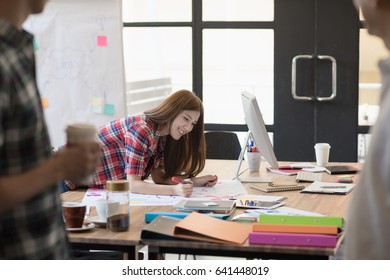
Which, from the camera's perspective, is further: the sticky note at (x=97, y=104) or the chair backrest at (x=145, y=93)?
the chair backrest at (x=145, y=93)

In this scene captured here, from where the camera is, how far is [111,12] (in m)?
5.35

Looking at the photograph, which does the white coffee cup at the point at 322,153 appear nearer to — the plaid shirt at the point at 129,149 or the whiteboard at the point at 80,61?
the plaid shirt at the point at 129,149

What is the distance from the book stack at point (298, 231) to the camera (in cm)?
243

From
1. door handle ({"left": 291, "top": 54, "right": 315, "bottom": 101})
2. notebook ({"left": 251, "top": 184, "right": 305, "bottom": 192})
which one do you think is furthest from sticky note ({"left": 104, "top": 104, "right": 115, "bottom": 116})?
notebook ({"left": 251, "top": 184, "right": 305, "bottom": 192})

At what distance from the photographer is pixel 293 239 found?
8.02 ft

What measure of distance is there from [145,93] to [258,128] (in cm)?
240

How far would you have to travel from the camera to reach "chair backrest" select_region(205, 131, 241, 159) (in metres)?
4.71

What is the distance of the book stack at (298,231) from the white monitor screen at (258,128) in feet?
3.49

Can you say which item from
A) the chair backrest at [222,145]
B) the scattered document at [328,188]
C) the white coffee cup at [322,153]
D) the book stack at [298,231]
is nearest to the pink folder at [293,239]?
the book stack at [298,231]

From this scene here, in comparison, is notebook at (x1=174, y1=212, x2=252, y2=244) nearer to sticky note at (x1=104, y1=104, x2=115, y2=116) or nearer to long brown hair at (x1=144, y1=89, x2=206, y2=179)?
long brown hair at (x1=144, y1=89, x2=206, y2=179)

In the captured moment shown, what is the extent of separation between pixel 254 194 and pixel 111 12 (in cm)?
245

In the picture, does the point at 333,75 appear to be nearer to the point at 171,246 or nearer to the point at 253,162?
the point at 253,162

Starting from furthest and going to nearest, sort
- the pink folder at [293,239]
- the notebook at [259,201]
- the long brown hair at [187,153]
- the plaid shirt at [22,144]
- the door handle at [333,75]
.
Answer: the door handle at [333,75]
the long brown hair at [187,153]
the notebook at [259,201]
the pink folder at [293,239]
the plaid shirt at [22,144]
